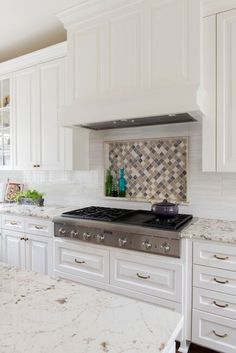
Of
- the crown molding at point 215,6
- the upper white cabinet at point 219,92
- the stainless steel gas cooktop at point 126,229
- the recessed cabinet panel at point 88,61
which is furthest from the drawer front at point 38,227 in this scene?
the crown molding at point 215,6

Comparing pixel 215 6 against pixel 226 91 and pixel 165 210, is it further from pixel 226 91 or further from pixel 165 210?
pixel 165 210

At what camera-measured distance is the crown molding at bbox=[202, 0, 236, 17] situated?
1.84 metres

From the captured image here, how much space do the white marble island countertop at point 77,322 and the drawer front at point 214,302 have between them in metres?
1.15

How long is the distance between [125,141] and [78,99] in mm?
633

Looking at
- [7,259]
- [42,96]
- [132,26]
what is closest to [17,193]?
[7,259]

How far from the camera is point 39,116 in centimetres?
285

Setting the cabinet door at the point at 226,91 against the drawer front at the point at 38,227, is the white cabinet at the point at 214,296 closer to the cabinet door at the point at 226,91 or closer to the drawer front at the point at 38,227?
the cabinet door at the point at 226,91

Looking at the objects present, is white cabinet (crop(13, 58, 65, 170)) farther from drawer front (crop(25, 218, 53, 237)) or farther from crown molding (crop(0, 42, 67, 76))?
drawer front (crop(25, 218, 53, 237))

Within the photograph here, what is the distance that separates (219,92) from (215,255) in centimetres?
115

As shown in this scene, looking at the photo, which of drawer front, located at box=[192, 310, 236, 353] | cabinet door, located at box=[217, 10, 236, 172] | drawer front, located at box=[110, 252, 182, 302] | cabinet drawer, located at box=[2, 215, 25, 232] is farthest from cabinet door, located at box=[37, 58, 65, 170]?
drawer front, located at box=[192, 310, 236, 353]

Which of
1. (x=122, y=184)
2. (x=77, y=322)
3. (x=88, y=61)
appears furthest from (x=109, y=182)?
(x=77, y=322)

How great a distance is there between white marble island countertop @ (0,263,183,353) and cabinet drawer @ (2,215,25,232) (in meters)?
1.84

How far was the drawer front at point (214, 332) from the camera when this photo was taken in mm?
1710

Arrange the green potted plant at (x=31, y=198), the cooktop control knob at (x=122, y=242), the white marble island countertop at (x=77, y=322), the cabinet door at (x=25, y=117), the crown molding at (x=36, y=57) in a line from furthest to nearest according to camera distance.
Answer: the green potted plant at (x=31, y=198) → the cabinet door at (x=25, y=117) → the crown molding at (x=36, y=57) → the cooktop control knob at (x=122, y=242) → the white marble island countertop at (x=77, y=322)
